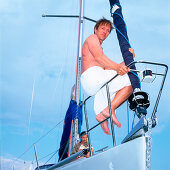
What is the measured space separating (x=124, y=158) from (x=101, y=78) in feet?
3.39

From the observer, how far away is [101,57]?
258cm

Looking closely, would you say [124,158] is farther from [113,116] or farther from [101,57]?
[101,57]

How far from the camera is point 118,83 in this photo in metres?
2.65

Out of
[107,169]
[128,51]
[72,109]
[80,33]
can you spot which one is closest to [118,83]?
[128,51]

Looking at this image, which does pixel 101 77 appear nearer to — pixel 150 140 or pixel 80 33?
pixel 150 140

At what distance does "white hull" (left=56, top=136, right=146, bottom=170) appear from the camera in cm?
193

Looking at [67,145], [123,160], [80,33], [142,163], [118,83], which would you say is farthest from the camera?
[80,33]

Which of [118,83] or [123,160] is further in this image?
[118,83]

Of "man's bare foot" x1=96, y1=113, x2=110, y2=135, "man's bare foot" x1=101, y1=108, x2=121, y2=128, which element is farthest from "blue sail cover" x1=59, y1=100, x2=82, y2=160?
"man's bare foot" x1=101, y1=108, x2=121, y2=128

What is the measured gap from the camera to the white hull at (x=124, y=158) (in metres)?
1.93

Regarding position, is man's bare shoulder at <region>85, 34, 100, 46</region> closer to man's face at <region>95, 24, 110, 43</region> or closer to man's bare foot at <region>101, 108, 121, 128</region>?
man's face at <region>95, 24, 110, 43</region>

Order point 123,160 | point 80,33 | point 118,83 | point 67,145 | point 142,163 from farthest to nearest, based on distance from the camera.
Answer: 1. point 80,33
2. point 67,145
3. point 118,83
4. point 123,160
5. point 142,163

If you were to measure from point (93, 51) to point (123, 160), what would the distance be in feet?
4.33

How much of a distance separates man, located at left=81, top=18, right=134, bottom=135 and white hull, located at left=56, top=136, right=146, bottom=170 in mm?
469
